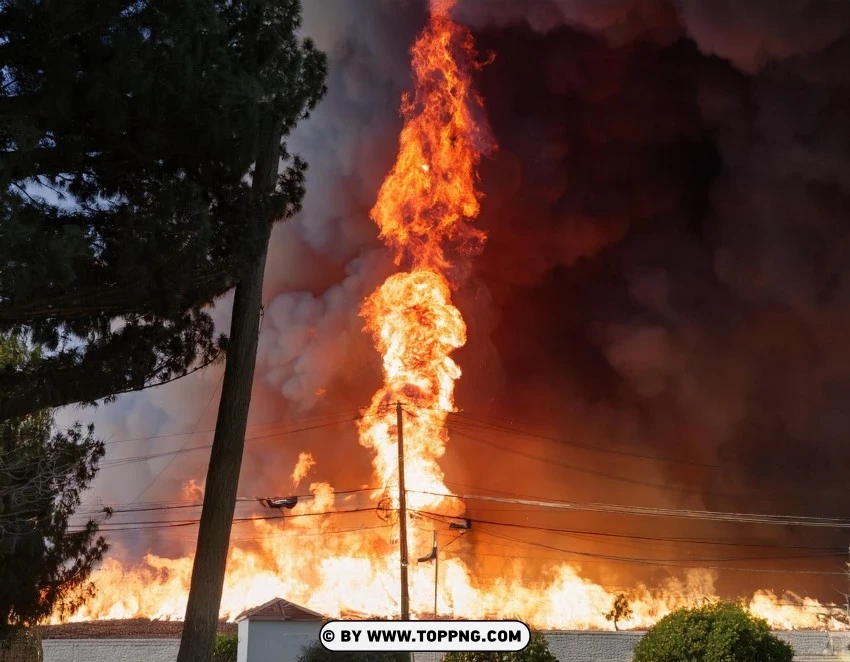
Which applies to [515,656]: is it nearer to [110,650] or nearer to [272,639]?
[272,639]

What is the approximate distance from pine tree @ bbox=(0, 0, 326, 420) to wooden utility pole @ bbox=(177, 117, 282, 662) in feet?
1.51

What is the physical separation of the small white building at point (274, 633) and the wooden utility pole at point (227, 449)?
17.2 ft

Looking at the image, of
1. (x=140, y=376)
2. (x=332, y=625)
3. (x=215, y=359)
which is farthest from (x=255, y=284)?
(x=332, y=625)

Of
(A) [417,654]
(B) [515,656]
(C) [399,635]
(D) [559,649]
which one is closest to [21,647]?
(A) [417,654]

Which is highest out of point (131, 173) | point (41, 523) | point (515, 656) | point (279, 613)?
point (131, 173)

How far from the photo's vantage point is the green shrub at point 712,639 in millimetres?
14133

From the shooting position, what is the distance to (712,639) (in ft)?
46.9

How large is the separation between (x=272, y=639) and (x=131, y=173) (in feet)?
33.1

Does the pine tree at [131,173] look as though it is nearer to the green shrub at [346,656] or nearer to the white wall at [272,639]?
the green shrub at [346,656]

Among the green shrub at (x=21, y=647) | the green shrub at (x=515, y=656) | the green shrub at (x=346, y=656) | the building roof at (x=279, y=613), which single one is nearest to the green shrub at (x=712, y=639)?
the green shrub at (x=515, y=656)

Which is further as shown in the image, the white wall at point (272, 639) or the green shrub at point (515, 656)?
the white wall at point (272, 639)

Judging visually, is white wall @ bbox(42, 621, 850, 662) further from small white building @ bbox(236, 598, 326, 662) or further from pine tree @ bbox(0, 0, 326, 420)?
pine tree @ bbox(0, 0, 326, 420)

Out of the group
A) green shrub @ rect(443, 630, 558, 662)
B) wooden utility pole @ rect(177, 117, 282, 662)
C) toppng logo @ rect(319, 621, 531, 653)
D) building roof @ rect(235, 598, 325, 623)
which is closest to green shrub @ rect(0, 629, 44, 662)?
building roof @ rect(235, 598, 325, 623)

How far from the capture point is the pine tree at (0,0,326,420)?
35.0 ft
